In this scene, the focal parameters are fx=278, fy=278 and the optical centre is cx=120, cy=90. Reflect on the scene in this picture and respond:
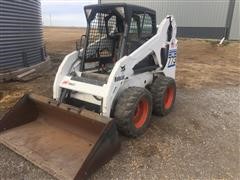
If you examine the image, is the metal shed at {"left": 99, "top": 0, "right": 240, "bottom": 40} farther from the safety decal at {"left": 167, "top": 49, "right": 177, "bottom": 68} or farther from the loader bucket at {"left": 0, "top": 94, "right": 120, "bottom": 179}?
the loader bucket at {"left": 0, "top": 94, "right": 120, "bottom": 179}

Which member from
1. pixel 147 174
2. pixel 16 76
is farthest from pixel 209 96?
pixel 16 76

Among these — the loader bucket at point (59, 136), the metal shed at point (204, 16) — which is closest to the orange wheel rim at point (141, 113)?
the loader bucket at point (59, 136)

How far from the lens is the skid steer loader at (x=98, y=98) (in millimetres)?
3633

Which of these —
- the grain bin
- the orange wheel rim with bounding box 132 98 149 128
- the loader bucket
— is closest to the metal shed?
the grain bin

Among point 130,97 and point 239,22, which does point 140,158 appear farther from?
point 239,22

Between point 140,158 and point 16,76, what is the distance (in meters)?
5.01

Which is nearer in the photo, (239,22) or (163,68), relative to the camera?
(163,68)

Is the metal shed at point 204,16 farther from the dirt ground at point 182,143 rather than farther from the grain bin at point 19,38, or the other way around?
the grain bin at point 19,38

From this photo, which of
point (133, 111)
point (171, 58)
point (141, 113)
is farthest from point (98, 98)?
point (171, 58)

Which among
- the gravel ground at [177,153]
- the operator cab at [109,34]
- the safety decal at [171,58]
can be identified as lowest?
the gravel ground at [177,153]

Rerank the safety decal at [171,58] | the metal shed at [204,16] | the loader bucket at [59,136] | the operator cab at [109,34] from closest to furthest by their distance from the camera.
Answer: the loader bucket at [59,136], the operator cab at [109,34], the safety decal at [171,58], the metal shed at [204,16]

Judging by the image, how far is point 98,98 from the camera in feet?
14.0

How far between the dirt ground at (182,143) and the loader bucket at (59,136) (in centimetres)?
16

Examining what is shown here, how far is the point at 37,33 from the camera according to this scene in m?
9.02
